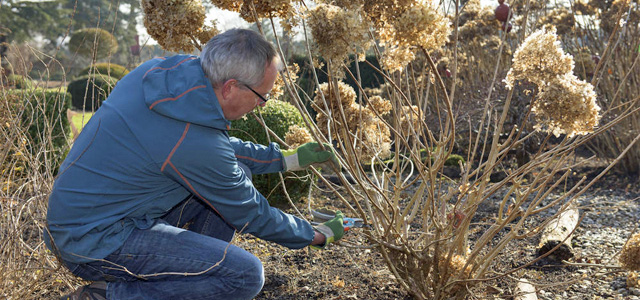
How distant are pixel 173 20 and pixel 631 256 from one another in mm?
2152

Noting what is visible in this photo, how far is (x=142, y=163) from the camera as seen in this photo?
213 centimetres

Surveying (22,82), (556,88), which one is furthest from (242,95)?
(22,82)

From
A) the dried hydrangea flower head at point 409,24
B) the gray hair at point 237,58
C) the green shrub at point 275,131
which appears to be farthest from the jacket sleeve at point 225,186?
the green shrub at point 275,131

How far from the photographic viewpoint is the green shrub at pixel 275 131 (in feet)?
14.8

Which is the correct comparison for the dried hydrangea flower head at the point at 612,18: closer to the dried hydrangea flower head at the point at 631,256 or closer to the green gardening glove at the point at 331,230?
the dried hydrangea flower head at the point at 631,256

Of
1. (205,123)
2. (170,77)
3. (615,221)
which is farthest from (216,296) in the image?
(615,221)

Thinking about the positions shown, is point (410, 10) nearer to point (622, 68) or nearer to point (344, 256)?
point (344, 256)

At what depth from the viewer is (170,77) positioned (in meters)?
2.17

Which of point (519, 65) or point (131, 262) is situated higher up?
point (519, 65)

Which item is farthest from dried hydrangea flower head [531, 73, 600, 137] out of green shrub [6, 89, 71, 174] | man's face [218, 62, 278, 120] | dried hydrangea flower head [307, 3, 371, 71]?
green shrub [6, 89, 71, 174]

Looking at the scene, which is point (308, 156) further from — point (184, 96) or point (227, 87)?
point (184, 96)

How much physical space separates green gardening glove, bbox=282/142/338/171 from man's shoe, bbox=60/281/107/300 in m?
0.96

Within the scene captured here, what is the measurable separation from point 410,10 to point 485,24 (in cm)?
520

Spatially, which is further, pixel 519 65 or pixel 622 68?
pixel 622 68
